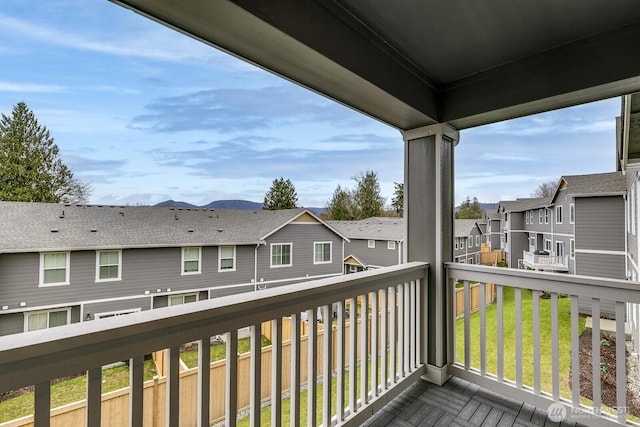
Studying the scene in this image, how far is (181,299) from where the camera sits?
3.90 feet

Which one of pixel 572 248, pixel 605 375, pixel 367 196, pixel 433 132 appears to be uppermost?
pixel 433 132

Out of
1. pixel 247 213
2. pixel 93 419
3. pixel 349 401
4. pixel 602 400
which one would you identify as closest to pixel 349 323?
pixel 349 401

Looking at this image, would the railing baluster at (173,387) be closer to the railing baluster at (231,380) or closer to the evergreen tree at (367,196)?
the railing baluster at (231,380)

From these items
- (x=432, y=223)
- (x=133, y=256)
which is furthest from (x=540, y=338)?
(x=133, y=256)

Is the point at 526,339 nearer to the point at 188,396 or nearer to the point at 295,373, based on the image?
the point at 295,373

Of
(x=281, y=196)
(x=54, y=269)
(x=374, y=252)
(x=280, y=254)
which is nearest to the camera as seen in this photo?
(x=54, y=269)

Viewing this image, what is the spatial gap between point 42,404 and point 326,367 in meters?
1.25

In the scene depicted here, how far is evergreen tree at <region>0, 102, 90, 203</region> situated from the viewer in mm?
847

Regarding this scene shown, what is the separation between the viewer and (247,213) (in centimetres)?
135

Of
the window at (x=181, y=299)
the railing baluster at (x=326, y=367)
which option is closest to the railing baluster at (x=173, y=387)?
the window at (x=181, y=299)

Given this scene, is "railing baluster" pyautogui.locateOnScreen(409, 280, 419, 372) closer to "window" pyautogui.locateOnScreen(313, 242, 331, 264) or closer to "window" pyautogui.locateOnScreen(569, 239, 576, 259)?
"window" pyautogui.locateOnScreen(569, 239, 576, 259)

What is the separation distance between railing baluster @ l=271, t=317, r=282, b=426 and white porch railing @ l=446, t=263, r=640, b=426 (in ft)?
5.63

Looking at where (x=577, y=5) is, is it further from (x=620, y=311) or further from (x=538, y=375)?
(x=538, y=375)

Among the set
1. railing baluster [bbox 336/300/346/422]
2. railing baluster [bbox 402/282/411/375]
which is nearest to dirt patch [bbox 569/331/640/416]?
railing baluster [bbox 402/282/411/375]
